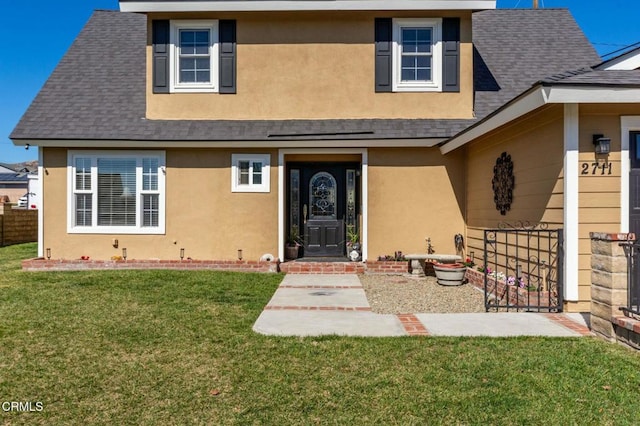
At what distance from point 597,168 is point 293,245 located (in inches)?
261

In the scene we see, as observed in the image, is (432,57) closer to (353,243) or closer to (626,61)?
(626,61)

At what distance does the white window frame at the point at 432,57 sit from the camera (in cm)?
997

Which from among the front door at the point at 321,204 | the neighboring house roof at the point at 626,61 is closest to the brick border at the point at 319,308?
the front door at the point at 321,204

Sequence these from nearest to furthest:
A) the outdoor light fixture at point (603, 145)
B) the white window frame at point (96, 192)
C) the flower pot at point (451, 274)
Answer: the outdoor light fixture at point (603, 145), the flower pot at point (451, 274), the white window frame at point (96, 192)

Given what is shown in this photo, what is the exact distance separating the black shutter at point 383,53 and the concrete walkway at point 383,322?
221 inches

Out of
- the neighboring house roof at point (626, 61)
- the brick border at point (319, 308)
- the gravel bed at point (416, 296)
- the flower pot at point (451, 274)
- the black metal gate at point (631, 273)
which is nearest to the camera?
the black metal gate at point (631, 273)

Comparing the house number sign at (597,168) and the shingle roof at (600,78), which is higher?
the shingle roof at (600,78)

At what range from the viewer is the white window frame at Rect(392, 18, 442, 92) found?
9.97 meters

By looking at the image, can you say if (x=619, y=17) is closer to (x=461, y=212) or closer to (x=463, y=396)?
(x=461, y=212)

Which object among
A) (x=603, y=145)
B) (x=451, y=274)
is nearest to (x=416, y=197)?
(x=451, y=274)

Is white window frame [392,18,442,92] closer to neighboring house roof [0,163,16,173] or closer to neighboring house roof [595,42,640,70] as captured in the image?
neighboring house roof [595,42,640,70]

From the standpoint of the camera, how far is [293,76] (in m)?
10.2

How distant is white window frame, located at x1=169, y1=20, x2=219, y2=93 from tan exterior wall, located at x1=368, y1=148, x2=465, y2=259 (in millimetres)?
4209

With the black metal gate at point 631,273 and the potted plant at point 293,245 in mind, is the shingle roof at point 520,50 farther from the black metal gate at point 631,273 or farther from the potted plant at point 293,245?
the black metal gate at point 631,273
